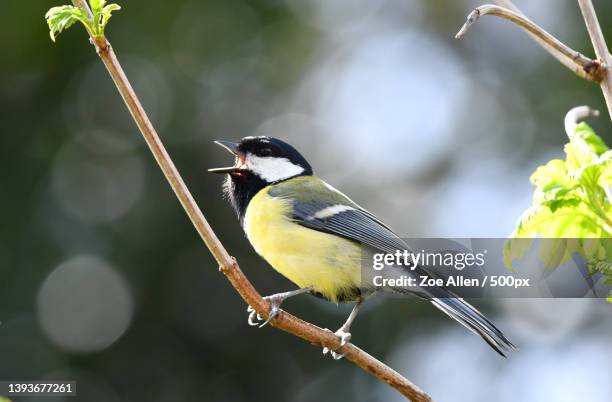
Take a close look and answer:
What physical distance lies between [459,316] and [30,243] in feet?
13.1

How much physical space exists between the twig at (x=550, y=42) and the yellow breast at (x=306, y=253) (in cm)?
129

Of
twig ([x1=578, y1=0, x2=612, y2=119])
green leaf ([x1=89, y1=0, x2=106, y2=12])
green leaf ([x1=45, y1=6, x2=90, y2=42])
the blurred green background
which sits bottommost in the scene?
the blurred green background

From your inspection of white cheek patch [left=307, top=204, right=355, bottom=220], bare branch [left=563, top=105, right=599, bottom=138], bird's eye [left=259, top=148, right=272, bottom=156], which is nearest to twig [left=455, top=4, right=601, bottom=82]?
bare branch [left=563, top=105, right=599, bottom=138]

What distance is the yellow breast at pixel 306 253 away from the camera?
108 inches

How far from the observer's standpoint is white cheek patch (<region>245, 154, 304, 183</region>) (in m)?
3.18

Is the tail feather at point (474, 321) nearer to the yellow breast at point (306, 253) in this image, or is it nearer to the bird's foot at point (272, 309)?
the yellow breast at point (306, 253)

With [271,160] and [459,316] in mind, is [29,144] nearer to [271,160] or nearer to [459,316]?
[271,160]

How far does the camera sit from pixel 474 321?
7.53ft

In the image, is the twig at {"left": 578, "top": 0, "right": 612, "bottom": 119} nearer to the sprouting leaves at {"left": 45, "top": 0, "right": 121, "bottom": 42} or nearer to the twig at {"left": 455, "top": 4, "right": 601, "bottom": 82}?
the twig at {"left": 455, "top": 4, "right": 601, "bottom": 82}

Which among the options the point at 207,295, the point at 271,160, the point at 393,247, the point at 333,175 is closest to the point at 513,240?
the point at 393,247

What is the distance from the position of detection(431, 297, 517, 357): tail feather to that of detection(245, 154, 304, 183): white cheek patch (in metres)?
0.96

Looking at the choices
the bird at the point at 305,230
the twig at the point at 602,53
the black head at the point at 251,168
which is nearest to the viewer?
the twig at the point at 602,53

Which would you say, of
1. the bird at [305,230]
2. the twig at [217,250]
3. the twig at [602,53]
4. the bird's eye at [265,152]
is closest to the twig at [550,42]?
the twig at [602,53]

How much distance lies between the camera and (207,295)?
19.4 ft
